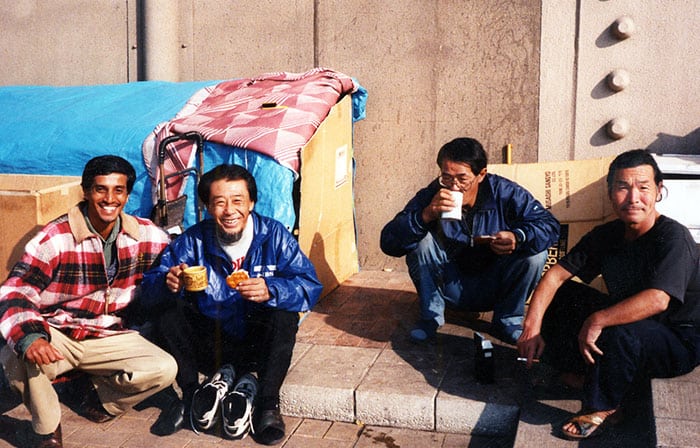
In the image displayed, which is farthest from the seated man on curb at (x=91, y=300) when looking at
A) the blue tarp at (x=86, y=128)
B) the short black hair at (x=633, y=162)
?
the short black hair at (x=633, y=162)

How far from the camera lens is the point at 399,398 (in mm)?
4367

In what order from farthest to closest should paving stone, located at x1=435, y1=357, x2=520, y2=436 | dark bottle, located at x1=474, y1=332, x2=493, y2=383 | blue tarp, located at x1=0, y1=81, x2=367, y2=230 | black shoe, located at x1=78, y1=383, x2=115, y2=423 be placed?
blue tarp, located at x1=0, y1=81, x2=367, y2=230 < black shoe, located at x1=78, y1=383, x2=115, y2=423 < dark bottle, located at x1=474, y1=332, x2=493, y2=383 < paving stone, located at x1=435, y1=357, x2=520, y2=436

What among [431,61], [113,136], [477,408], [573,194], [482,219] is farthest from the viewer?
[431,61]

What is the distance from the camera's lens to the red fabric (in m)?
5.45

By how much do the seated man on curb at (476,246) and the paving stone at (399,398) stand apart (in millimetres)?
503

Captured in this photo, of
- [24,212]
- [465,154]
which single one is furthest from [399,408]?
[24,212]

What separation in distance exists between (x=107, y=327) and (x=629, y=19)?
415cm

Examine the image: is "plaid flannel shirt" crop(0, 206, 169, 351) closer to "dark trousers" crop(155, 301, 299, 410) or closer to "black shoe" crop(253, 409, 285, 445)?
"dark trousers" crop(155, 301, 299, 410)

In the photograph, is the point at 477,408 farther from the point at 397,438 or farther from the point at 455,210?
the point at 455,210

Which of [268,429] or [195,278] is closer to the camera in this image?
[195,278]

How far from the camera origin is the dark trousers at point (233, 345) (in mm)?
4359

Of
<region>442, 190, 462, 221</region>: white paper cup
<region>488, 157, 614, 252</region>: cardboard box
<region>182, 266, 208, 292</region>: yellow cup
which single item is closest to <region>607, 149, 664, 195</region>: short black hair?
<region>442, 190, 462, 221</region>: white paper cup

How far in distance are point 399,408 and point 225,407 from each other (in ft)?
2.93

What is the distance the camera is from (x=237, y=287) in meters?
4.21
